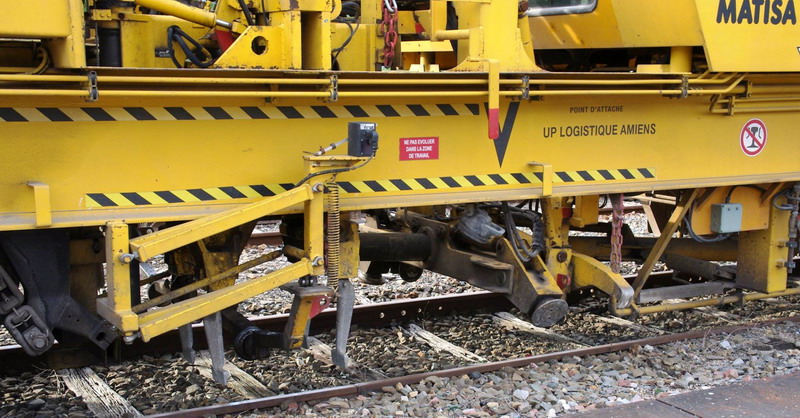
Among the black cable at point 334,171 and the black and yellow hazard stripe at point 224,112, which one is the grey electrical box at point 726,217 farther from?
the black cable at point 334,171

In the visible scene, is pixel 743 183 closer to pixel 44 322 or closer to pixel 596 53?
pixel 596 53

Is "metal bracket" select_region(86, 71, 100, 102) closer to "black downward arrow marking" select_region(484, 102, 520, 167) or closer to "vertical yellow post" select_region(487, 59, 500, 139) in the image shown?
"vertical yellow post" select_region(487, 59, 500, 139)

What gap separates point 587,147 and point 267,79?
213 centimetres

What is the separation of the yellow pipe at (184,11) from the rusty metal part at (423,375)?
78.2 inches

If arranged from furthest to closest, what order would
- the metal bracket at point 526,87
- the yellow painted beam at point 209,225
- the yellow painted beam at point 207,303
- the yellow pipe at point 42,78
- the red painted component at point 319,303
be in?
the metal bracket at point 526,87, the red painted component at point 319,303, the yellow painted beam at point 207,303, the yellow painted beam at point 209,225, the yellow pipe at point 42,78

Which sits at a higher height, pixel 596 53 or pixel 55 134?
pixel 596 53

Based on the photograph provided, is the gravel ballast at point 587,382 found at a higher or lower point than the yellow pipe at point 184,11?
lower

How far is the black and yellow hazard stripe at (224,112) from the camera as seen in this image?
371 cm

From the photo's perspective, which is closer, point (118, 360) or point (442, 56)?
point (118, 360)

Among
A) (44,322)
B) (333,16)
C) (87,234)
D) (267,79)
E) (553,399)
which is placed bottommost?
(553,399)

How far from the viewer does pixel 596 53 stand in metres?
6.46

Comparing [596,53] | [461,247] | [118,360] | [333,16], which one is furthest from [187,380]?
[596,53]

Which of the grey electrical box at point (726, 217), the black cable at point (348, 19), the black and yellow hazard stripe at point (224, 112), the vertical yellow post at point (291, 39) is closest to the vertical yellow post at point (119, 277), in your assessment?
the black and yellow hazard stripe at point (224, 112)

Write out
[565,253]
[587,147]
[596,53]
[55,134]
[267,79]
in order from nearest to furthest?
[55,134] < [267,79] < [587,147] < [565,253] < [596,53]
